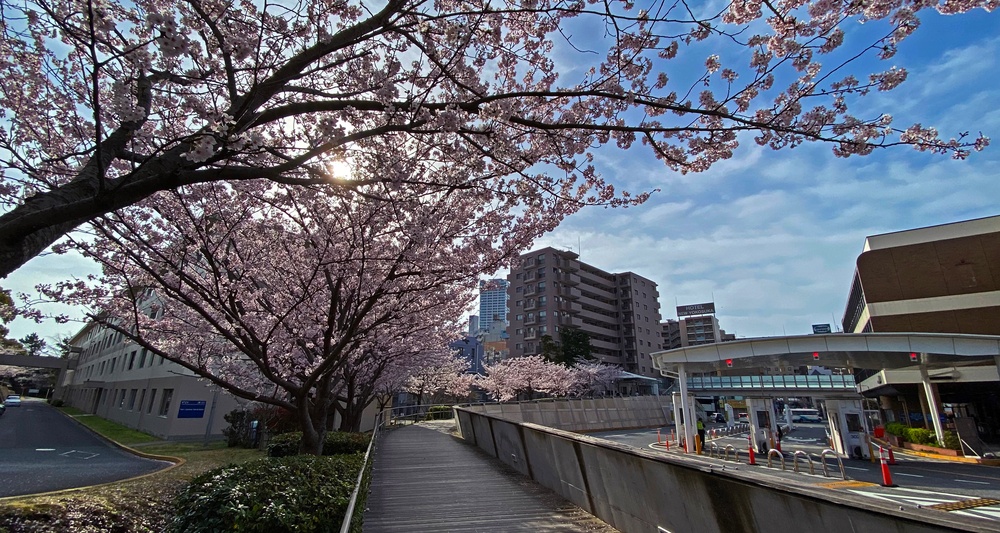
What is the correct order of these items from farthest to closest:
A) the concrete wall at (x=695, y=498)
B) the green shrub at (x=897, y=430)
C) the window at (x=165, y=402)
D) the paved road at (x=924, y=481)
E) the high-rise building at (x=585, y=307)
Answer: the high-rise building at (x=585, y=307) < the green shrub at (x=897, y=430) < the window at (x=165, y=402) < the paved road at (x=924, y=481) < the concrete wall at (x=695, y=498)

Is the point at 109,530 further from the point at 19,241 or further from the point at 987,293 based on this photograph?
the point at 987,293

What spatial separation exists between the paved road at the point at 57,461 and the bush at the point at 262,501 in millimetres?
8916

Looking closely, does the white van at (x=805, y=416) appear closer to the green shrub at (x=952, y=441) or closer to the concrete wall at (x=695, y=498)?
the green shrub at (x=952, y=441)

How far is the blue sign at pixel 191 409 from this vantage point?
2203cm

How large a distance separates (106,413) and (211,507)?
44.7m

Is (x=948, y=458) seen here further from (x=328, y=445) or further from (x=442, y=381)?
(x=442, y=381)

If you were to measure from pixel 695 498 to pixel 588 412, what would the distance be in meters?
28.4

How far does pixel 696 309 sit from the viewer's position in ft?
348

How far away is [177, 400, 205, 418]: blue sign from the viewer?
2203cm

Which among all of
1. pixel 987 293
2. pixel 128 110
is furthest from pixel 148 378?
pixel 987 293

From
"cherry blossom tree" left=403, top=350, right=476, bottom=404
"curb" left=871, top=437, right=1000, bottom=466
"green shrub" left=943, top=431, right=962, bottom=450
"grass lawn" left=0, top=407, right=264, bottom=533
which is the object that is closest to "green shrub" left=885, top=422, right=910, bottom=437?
"curb" left=871, top=437, right=1000, bottom=466

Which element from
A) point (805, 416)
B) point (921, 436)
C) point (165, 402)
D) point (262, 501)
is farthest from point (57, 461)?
point (805, 416)

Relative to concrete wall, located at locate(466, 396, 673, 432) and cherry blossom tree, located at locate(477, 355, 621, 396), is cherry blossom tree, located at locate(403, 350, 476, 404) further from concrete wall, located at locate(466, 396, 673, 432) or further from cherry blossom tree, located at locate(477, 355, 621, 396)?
concrete wall, located at locate(466, 396, 673, 432)

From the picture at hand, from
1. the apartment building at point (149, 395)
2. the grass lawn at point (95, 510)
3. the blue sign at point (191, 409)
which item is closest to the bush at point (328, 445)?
the grass lawn at point (95, 510)
